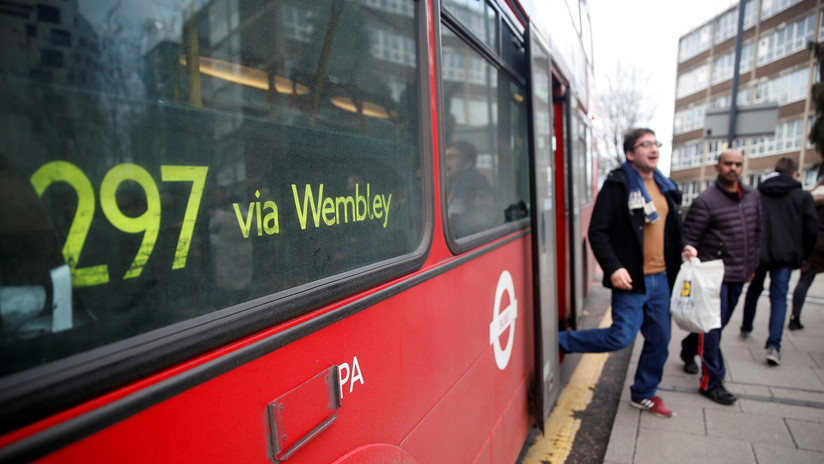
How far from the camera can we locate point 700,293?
326 centimetres

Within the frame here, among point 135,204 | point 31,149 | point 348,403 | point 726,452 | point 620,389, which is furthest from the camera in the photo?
point 620,389

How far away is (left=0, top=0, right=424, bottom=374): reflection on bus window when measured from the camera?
616mm

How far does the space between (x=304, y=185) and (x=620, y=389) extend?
3927 millimetres

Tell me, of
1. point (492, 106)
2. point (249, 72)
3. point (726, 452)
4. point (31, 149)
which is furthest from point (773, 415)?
point (31, 149)

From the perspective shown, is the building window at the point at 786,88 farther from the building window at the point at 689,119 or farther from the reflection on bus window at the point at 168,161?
the reflection on bus window at the point at 168,161

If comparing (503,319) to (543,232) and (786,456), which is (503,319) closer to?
(543,232)

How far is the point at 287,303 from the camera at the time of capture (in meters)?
1.01

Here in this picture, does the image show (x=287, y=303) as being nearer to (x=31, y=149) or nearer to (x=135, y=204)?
(x=135, y=204)

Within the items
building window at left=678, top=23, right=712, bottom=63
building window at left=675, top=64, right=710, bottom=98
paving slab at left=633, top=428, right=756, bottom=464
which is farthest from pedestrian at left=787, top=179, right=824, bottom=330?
building window at left=678, top=23, right=712, bottom=63

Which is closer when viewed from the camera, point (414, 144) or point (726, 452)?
point (414, 144)

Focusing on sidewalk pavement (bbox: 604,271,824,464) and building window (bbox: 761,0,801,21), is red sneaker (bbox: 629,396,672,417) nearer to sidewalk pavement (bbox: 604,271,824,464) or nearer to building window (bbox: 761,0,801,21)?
sidewalk pavement (bbox: 604,271,824,464)

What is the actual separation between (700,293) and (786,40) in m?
39.0

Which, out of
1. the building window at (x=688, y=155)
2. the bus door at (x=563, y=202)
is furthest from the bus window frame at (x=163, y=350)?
the building window at (x=688, y=155)

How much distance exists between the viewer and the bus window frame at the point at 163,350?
1.93 ft
